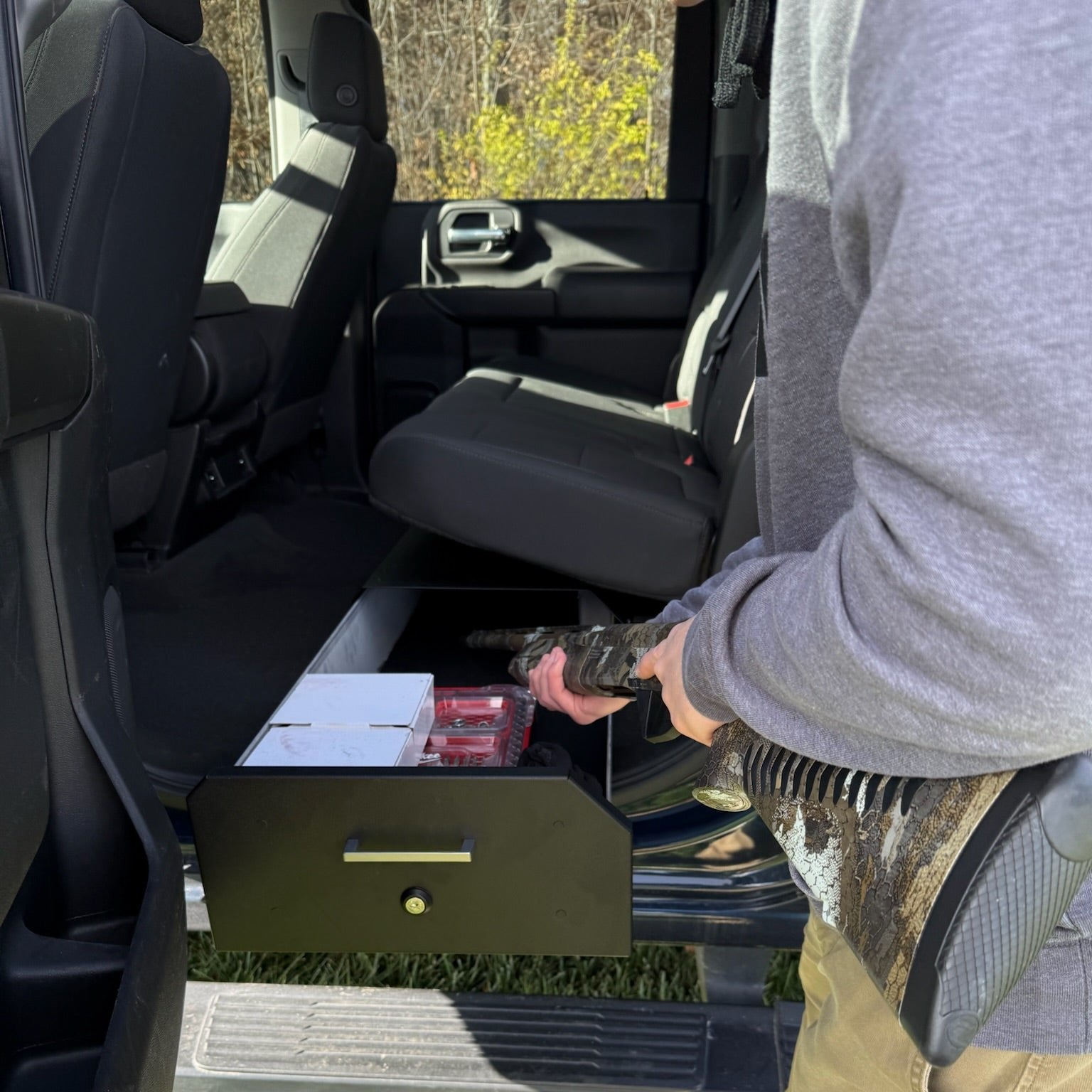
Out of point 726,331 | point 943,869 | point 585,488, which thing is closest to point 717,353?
point 726,331

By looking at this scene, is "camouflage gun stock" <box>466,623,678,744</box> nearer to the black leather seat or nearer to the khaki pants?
the khaki pants

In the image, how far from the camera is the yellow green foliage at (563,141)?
9.05ft

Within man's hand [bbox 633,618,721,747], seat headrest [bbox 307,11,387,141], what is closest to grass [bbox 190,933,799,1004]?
man's hand [bbox 633,618,721,747]

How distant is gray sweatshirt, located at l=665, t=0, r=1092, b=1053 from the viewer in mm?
385

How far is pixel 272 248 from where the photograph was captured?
90.6 inches

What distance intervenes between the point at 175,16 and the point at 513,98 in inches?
61.6

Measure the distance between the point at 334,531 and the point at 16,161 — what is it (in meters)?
1.60

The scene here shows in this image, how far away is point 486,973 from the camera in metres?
1.50

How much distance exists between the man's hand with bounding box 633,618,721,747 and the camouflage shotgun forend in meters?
0.16

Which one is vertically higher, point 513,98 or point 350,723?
point 513,98

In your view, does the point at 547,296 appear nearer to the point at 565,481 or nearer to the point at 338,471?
the point at 338,471

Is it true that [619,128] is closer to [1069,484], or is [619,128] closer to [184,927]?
[184,927]

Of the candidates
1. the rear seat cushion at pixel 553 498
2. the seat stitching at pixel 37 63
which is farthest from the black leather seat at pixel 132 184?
the rear seat cushion at pixel 553 498

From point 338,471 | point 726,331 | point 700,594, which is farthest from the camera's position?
point 338,471
